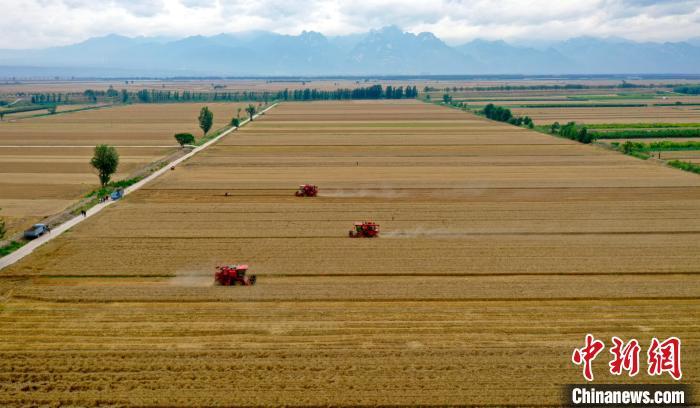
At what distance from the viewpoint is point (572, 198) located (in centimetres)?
4962

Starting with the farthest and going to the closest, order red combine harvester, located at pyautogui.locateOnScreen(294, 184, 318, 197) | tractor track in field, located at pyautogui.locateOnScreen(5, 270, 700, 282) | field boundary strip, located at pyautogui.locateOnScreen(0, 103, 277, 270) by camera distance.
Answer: red combine harvester, located at pyautogui.locateOnScreen(294, 184, 318, 197)
field boundary strip, located at pyautogui.locateOnScreen(0, 103, 277, 270)
tractor track in field, located at pyautogui.locateOnScreen(5, 270, 700, 282)

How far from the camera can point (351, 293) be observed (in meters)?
28.7

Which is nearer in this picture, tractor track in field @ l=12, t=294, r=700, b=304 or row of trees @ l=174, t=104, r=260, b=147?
tractor track in field @ l=12, t=294, r=700, b=304

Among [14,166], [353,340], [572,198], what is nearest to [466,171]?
[572,198]

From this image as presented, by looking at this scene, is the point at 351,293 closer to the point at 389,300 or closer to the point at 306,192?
the point at 389,300

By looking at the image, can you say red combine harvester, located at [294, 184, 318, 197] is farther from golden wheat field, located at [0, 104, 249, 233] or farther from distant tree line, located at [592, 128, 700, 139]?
distant tree line, located at [592, 128, 700, 139]

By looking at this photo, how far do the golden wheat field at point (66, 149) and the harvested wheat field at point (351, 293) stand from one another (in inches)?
315

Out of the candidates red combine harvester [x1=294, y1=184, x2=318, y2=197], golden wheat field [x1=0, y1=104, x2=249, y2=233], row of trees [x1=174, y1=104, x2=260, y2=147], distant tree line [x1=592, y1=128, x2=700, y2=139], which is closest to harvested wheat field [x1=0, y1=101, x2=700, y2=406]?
red combine harvester [x1=294, y1=184, x2=318, y2=197]

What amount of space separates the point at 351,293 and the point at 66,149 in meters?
69.4

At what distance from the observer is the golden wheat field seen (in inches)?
1970

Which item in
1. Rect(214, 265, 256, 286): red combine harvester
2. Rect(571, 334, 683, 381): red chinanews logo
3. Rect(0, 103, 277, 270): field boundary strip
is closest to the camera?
Rect(571, 334, 683, 381): red chinanews logo

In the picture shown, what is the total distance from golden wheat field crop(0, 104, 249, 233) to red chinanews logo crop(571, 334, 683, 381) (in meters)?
38.0

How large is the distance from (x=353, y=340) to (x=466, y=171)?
4258cm

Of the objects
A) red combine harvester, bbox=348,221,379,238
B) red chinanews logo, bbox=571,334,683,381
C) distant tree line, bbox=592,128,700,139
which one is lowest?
red chinanews logo, bbox=571,334,683,381
